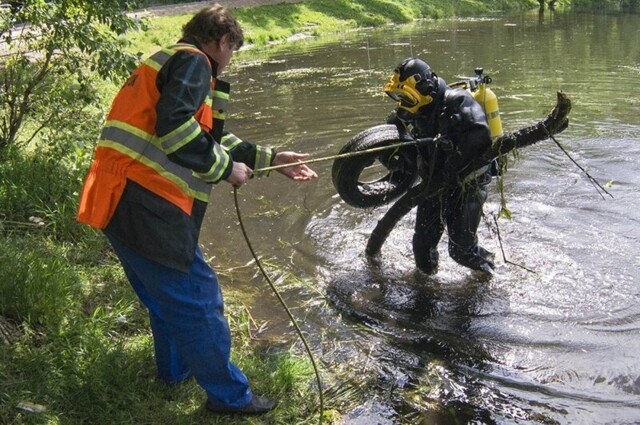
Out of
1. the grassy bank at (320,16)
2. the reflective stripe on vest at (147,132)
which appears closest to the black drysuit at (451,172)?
the reflective stripe on vest at (147,132)

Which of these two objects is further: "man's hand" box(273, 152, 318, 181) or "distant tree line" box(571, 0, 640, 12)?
"distant tree line" box(571, 0, 640, 12)

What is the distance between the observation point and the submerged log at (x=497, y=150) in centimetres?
399

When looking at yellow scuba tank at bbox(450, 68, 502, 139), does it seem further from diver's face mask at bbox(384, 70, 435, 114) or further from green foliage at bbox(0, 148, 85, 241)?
green foliage at bbox(0, 148, 85, 241)

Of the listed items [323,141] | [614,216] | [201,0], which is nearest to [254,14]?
[201,0]

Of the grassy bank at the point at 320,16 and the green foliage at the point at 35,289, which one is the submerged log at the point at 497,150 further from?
the grassy bank at the point at 320,16

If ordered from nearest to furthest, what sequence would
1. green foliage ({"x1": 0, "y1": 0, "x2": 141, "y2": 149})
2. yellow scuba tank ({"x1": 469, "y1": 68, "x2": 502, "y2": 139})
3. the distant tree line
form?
yellow scuba tank ({"x1": 469, "y1": 68, "x2": 502, "y2": 139}), green foliage ({"x1": 0, "y1": 0, "x2": 141, "y2": 149}), the distant tree line

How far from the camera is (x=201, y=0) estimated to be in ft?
84.1

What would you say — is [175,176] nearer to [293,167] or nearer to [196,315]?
[196,315]

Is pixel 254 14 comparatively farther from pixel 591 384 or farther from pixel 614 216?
pixel 591 384

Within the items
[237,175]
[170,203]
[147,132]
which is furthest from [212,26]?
[170,203]

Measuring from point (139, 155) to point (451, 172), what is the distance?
252cm

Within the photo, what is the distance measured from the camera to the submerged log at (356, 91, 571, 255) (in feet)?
13.1

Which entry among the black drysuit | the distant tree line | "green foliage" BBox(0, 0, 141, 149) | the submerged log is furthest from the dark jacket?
the distant tree line

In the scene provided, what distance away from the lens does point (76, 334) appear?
3.61 m
